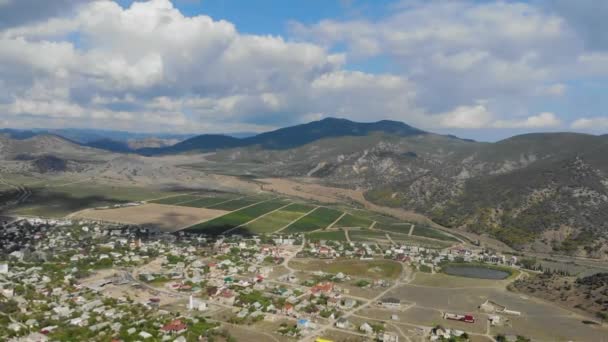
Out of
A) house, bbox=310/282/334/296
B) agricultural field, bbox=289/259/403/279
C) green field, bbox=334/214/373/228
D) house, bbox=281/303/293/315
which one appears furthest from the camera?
A: green field, bbox=334/214/373/228

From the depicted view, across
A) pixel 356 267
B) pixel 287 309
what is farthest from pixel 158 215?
pixel 287 309

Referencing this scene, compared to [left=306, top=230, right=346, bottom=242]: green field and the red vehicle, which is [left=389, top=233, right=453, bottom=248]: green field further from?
the red vehicle

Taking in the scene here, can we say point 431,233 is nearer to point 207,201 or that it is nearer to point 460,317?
point 460,317

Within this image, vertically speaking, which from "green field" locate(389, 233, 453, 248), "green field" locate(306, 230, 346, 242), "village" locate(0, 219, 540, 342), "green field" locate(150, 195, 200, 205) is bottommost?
→ "village" locate(0, 219, 540, 342)

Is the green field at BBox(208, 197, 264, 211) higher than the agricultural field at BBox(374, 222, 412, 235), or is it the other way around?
the green field at BBox(208, 197, 264, 211)

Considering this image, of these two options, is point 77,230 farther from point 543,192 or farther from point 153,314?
point 543,192

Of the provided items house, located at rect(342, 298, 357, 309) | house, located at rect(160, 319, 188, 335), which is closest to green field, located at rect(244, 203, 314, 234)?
house, located at rect(342, 298, 357, 309)

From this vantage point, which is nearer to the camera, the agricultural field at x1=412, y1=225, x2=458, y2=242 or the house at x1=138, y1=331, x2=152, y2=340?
the house at x1=138, y1=331, x2=152, y2=340
